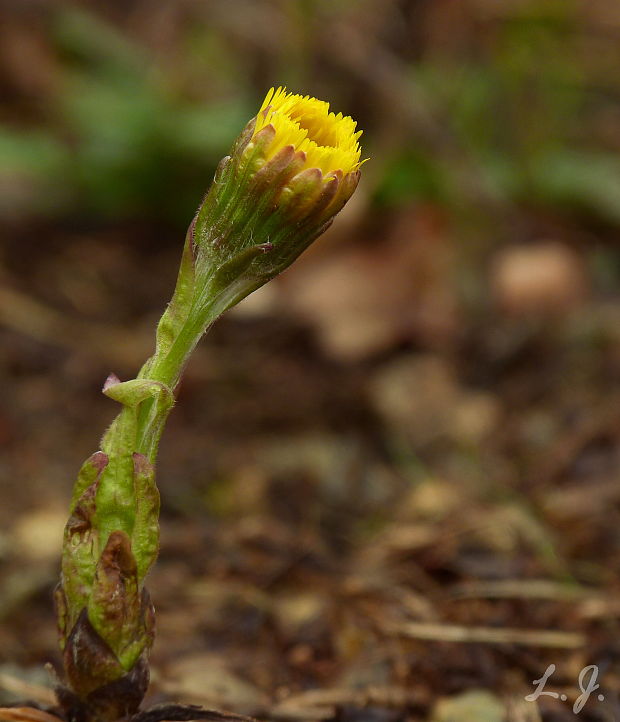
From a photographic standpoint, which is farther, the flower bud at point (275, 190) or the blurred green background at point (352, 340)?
the blurred green background at point (352, 340)

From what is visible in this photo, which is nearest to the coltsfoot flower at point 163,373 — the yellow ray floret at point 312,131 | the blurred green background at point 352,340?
the yellow ray floret at point 312,131

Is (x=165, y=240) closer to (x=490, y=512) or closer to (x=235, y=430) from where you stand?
(x=235, y=430)

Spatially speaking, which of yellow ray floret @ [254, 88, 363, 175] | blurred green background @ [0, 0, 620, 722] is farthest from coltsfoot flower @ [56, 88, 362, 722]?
blurred green background @ [0, 0, 620, 722]

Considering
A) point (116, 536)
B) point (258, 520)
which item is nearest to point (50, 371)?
point (258, 520)

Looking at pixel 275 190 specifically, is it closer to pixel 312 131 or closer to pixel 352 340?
pixel 312 131

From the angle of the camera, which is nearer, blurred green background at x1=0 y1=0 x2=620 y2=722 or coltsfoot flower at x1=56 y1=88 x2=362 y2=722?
coltsfoot flower at x1=56 y1=88 x2=362 y2=722

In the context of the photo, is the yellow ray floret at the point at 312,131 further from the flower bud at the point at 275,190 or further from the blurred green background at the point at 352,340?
the blurred green background at the point at 352,340

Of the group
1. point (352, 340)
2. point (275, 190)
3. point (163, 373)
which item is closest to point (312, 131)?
point (275, 190)

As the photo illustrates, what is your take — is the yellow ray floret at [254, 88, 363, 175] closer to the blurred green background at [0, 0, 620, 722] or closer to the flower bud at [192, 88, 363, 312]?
the flower bud at [192, 88, 363, 312]
